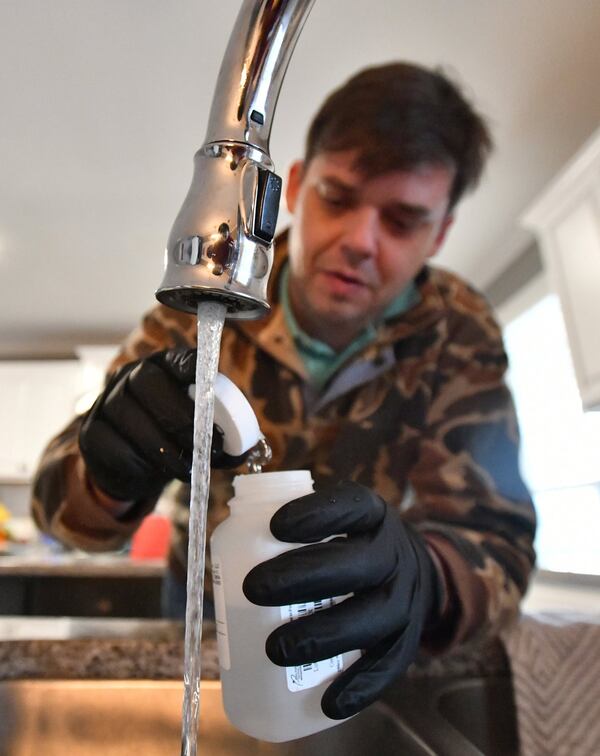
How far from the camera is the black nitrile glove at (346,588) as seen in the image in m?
0.34

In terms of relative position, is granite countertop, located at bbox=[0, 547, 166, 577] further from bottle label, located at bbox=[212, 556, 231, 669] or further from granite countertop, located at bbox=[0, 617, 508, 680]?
bottle label, located at bbox=[212, 556, 231, 669]

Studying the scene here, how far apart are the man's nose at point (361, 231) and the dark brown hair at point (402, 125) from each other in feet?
0.16

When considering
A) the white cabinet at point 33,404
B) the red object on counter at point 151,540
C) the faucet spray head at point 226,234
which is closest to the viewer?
the faucet spray head at point 226,234

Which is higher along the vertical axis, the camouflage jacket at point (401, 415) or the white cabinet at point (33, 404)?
the white cabinet at point (33, 404)

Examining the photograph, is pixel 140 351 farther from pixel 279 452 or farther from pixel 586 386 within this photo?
pixel 586 386

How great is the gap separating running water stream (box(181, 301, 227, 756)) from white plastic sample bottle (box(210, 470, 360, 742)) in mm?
25

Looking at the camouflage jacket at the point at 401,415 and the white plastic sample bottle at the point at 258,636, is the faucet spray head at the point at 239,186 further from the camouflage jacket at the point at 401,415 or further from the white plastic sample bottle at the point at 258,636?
the camouflage jacket at the point at 401,415

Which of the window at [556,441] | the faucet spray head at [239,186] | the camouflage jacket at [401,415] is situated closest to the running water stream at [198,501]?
the faucet spray head at [239,186]

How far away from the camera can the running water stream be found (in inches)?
13.2

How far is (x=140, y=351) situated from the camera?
785 mm

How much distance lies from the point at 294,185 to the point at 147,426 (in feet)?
1.84

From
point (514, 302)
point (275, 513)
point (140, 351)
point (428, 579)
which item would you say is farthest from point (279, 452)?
point (514, 302)

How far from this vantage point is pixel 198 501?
0.34 meters

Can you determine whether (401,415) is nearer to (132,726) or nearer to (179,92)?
(132,726)
